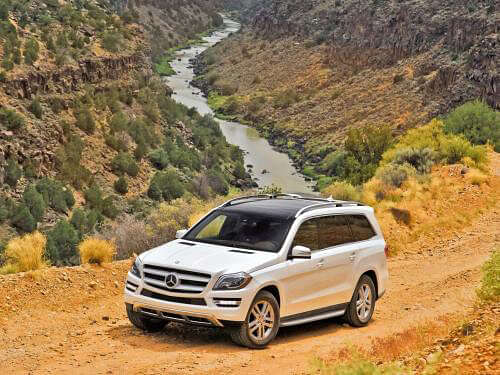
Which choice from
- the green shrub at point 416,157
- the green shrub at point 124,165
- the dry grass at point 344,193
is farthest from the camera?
the green shrub at point 124,165

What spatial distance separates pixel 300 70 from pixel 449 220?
80368 millimetres

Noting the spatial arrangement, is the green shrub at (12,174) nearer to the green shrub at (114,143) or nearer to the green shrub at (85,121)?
the green shrub at (85,121)

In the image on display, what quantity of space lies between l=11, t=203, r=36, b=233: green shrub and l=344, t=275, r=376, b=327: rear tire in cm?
2484

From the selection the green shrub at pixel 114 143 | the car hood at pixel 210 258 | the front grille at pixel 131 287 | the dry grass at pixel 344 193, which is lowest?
the green shrub at pixel 114 143

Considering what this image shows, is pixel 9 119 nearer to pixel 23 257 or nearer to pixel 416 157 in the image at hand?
pixel 416 157

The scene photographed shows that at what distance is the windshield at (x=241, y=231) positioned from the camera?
10.6 m

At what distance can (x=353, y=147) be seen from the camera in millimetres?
44344

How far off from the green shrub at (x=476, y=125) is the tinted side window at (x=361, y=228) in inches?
867

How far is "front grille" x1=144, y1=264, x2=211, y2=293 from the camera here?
383 inches

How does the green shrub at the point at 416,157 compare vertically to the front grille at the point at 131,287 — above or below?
below

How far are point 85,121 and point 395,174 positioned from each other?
27.2 m

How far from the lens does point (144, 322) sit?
10.6 metres

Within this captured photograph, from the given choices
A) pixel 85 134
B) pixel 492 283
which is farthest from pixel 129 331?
pixel 85 134

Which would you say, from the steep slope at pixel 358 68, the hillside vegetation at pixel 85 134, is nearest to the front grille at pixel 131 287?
the hillside vegetation at pixel 85 134
